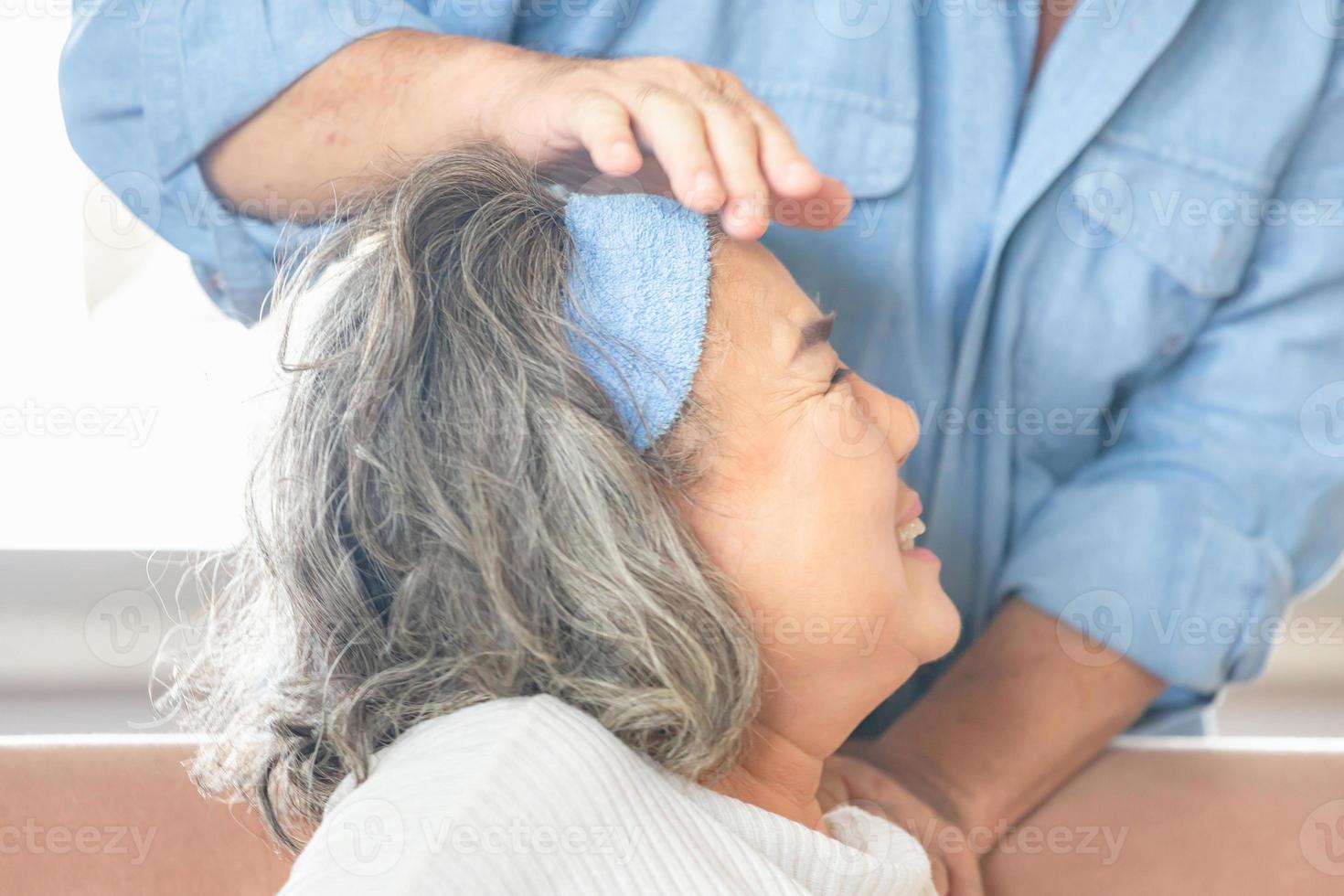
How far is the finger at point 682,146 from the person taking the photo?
761mm

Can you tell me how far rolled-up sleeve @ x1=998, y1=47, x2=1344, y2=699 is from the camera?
114cm

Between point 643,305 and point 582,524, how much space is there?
0.57ft

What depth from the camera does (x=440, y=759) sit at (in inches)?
27.4

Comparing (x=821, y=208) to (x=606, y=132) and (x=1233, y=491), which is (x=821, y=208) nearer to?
(x=606, y=132)

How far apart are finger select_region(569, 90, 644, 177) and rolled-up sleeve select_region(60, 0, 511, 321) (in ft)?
0.93

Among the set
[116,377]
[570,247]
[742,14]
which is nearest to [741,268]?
[570,247]

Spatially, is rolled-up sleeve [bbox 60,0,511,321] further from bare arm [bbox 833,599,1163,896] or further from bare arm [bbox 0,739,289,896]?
bare arm [bbox 833,599,1163,896]

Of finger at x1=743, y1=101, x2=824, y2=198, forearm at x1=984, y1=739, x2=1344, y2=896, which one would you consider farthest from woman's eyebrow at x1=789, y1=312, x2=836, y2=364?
forearm at x1=984, y1=739, x2=1344, y2=896

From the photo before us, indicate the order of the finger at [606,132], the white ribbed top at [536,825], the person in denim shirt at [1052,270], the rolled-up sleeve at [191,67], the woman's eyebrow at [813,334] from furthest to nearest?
1. the person in denim shirt at [1052,270]
2. the rolled-up sleeve at [191,67]
3. the woman's eyebrow at [813,334]
4. the finger at [606,132]
5. the white ribbed top at [536,825]

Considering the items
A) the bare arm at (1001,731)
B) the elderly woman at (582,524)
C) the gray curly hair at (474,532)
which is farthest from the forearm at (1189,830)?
the gray curly hair at (474,532)

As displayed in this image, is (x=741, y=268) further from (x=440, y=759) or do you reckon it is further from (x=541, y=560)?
(x=440, y=759)

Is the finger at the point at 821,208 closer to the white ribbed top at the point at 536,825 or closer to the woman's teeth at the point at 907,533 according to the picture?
the woman's teeth at the point at 907,533

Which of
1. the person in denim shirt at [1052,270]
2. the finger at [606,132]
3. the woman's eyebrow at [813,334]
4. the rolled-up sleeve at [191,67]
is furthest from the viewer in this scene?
the person in denim shirt at [1052,270]

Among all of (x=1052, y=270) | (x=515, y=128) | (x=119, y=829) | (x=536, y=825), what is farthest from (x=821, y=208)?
(x=119, y=829)
